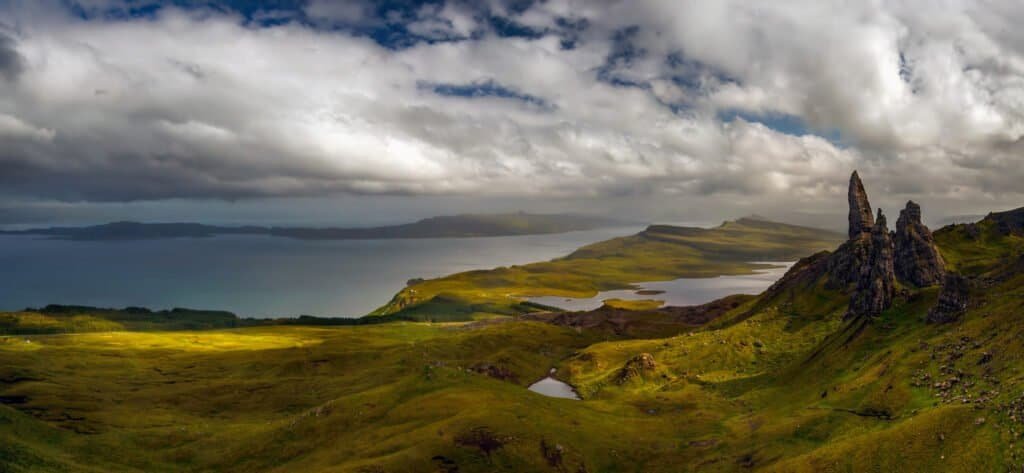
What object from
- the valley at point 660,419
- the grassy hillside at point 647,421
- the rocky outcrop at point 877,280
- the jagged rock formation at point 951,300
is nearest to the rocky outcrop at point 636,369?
→ the valley at point 660,419

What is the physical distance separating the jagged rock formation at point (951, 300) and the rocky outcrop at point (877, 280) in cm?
2561

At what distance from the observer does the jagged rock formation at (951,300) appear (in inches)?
4756

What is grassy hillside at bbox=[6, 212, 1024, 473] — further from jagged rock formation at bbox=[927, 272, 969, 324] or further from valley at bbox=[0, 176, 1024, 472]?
jagged rock formation at bbox=[927, 272, 969, 324]

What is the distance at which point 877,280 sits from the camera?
516ft

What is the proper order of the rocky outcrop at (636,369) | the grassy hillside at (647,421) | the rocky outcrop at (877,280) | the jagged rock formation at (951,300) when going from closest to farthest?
the grassy hillside at (647,421)
the jagged rock formation at (951,300)
the rocky outcrop at (877,280)
the rocky outcrop at (636,369)

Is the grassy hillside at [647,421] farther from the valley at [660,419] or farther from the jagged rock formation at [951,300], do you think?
the jagged rock formation at [951,300]

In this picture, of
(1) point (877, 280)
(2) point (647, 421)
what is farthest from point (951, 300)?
(2) point (647, 421)

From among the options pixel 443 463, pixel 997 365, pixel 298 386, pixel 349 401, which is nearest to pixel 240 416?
pixel 298 386

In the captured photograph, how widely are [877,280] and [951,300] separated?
113 feet

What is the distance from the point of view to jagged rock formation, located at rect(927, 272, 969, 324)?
121 meters

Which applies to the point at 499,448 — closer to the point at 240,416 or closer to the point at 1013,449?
the point at 1013,449

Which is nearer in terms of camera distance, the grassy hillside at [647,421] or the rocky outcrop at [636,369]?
the grassy hillside at [647,421]

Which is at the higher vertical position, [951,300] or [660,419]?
[951,300]

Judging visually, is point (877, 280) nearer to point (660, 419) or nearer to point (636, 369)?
point (636, 369)
